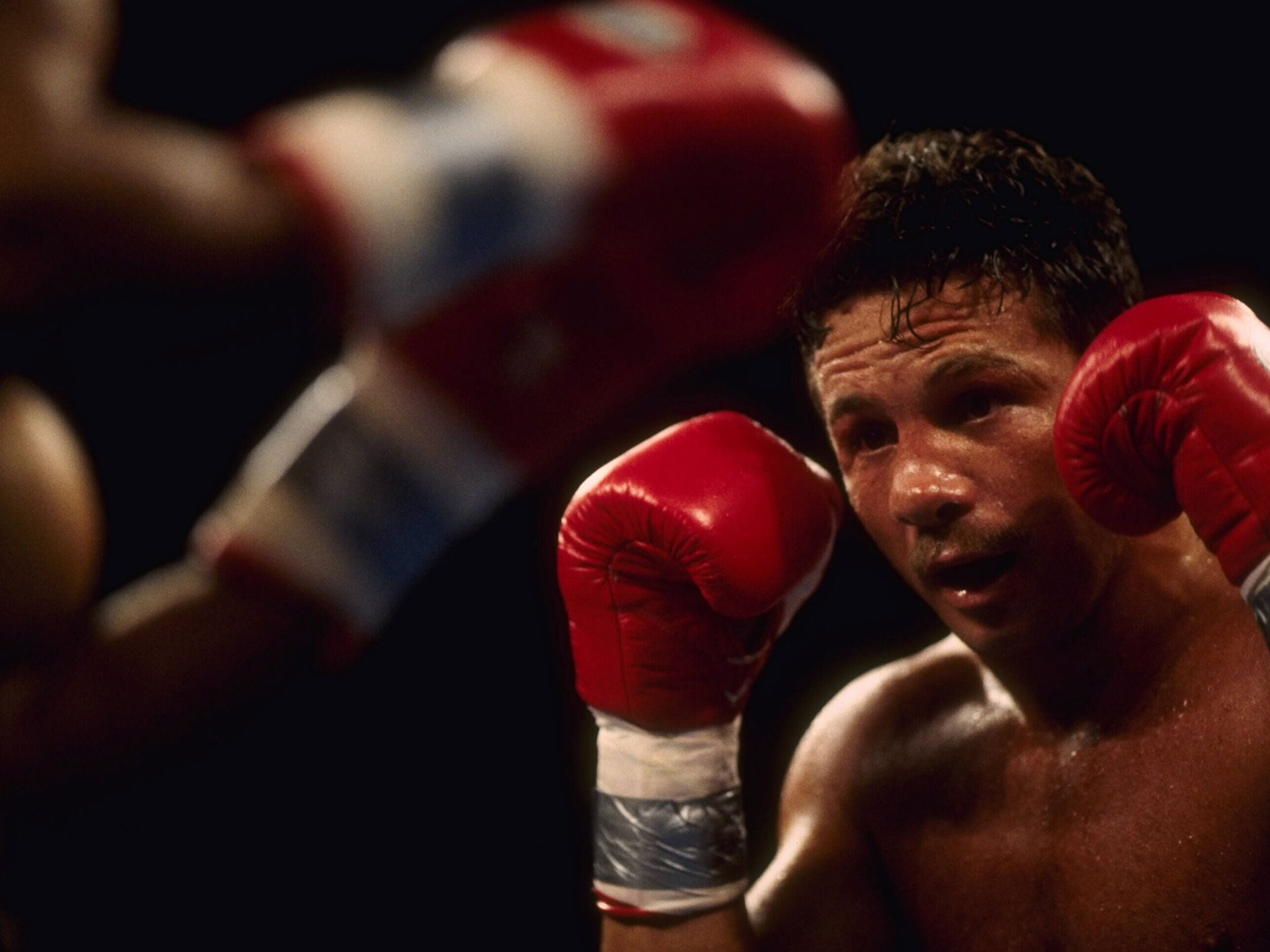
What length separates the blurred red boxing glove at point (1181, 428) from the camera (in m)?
1.24

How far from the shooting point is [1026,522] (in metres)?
1.56

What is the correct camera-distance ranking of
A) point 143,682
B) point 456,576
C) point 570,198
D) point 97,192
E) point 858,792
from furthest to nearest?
point 456,576 → point 858,792 → point 143,682 → point 570,198 → point 97,192

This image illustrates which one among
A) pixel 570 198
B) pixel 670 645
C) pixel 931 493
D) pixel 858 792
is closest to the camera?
pixel 570 198

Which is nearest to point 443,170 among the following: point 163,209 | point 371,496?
point 163,209

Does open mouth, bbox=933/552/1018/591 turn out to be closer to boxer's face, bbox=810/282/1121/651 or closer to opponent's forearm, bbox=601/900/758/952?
boxer's face, bbox=810/282/1121/651

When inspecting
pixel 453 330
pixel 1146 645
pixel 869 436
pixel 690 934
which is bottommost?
pixel 690 934

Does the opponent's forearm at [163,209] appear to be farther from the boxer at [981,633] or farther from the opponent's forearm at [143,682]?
the boxer at [981,633]

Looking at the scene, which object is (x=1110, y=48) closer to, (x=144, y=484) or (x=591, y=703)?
(x=591, y=703)

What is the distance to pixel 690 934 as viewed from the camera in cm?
170

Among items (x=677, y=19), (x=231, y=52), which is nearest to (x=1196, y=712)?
(x=677, y=19)

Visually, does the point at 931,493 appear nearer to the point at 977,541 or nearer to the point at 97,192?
the point at 977,541

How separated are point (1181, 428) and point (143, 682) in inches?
42.0

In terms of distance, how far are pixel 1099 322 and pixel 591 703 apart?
0.89 meters

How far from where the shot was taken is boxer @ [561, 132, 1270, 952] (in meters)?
1.48
